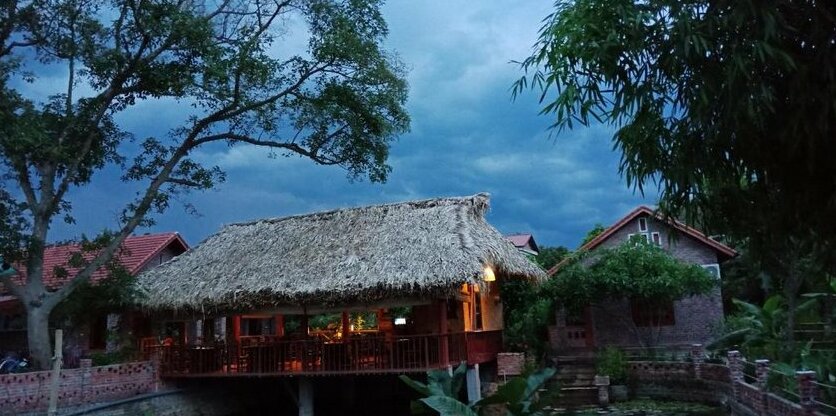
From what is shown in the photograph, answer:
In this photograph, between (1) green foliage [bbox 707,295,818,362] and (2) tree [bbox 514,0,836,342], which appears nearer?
(2) tree [bbox 514,0,836,342]

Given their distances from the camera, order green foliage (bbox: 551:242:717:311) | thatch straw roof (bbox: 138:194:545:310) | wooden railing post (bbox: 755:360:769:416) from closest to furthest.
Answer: wooden railing post (bbox: 755:360:769:416), thatch straw roof (bbox: 138:194:545:310), green foliage (bbox: 551:242:717:311)

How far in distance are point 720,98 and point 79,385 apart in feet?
38.3

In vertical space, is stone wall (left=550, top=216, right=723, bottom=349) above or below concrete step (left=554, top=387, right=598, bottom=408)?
above

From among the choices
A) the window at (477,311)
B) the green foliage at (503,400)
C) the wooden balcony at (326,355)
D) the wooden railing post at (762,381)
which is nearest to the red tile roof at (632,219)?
the window at (477,311)

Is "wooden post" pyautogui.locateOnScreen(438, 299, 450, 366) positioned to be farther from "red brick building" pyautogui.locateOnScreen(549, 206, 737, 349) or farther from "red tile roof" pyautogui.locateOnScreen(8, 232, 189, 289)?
"red tile roof" pyautogui.locateOnScreen(8, 232, 189, 289)

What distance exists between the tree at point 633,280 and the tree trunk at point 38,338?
11611mm

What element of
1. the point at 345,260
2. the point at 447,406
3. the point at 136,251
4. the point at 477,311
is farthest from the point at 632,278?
the point at 136,251

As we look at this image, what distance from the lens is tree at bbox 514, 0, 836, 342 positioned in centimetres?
492

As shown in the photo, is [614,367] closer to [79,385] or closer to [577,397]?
[577,397]

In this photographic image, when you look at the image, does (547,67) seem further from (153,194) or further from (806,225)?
(153,194)

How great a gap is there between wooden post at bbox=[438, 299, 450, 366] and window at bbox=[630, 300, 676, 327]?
691 centimetres

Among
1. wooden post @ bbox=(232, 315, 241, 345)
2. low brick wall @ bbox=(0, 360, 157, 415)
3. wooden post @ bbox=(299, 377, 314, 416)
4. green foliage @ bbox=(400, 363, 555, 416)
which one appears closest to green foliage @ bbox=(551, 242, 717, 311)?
wooden post @ bbox=(299, 377, 314, 416)

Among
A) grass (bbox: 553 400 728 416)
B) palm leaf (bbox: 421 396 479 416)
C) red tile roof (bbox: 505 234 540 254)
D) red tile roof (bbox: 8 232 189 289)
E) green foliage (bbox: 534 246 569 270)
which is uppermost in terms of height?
red tile roof (bbox: 505 234 540 254)

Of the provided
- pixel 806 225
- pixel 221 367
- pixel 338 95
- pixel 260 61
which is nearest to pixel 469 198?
pixel 338 95
